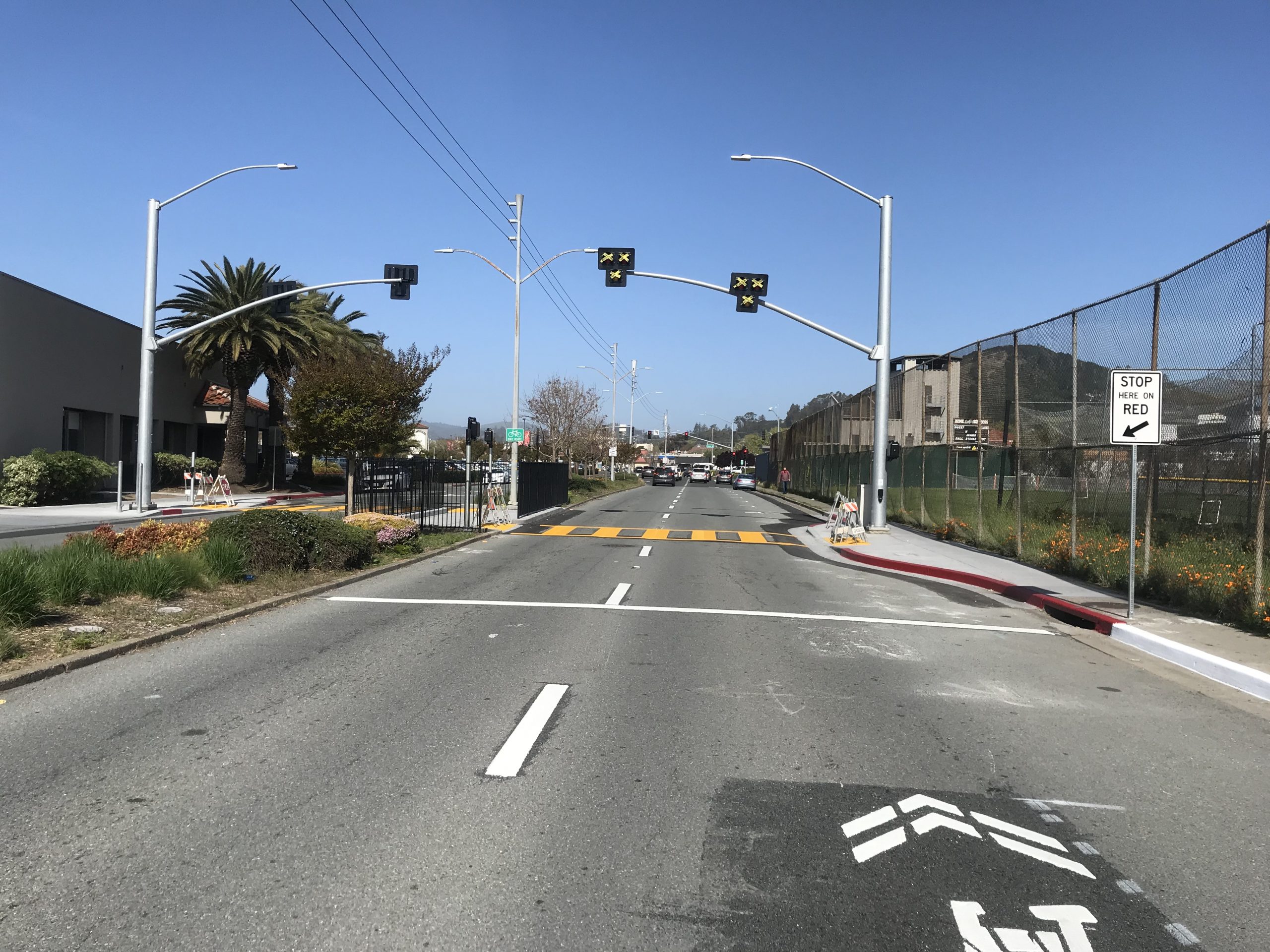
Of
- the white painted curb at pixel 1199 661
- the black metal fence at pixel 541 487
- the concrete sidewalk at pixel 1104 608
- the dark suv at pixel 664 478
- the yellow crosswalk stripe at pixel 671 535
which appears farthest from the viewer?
the dark suv at pixel 664 478

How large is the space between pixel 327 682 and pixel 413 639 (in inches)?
75.0

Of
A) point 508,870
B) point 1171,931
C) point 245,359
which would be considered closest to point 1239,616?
point 1171,931

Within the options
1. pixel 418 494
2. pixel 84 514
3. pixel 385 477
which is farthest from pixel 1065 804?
pixel 84 514

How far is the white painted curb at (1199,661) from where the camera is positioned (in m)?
7.95

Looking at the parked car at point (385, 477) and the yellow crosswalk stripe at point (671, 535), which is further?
the yellow crosswalk stripe at point (671, 535)

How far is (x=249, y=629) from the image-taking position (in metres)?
9.49

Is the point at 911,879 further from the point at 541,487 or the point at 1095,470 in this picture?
the point at 541,487

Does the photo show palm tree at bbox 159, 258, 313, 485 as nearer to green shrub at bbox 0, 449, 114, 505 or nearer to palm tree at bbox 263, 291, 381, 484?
palm tree at bbox 263, 291, 381, 484

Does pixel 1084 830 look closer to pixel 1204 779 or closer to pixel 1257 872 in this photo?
pixel 1257 872

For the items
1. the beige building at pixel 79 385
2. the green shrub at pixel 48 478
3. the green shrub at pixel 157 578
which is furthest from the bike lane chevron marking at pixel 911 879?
the beige building at pixel 79 385

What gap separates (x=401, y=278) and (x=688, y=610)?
16307mm

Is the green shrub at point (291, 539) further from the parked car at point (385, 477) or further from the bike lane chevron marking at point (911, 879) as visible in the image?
the bike lane chevron marking at point (911, 879)

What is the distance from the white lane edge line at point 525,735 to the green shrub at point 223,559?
6.11 metres

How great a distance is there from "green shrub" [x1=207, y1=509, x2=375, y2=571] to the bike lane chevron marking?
9388 mm
